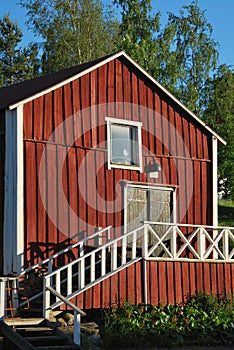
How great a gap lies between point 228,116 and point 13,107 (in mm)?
25766

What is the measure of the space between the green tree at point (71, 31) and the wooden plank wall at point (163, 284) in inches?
839

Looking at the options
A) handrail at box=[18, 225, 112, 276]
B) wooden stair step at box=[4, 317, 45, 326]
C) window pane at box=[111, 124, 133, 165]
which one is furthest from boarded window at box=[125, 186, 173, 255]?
wooden stair step at box=[4, 317, 45, 326]

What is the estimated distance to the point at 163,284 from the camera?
19219 millimetres

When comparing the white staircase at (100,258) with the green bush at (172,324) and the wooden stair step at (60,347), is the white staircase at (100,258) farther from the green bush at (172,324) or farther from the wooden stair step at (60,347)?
the green bush at (172,324)

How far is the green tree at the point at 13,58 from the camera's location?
47625mm

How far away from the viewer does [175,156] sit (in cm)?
2245

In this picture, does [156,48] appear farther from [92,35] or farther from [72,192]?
[72,192]

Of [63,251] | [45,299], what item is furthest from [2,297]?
[63,251]

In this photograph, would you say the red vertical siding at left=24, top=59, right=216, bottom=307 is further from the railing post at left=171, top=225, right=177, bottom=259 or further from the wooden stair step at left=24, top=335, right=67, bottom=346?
the wooden stair step at left=24, top=335, right=67, bottom=346

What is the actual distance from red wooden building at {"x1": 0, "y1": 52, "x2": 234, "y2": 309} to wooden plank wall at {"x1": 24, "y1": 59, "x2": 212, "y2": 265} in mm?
27

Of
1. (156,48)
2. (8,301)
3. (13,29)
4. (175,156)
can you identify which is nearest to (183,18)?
(156,48)

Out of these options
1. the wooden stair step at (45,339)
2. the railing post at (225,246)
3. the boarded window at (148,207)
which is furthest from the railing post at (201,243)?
the wooden stair step at (45,339)

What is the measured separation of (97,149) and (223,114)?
23.6 meters

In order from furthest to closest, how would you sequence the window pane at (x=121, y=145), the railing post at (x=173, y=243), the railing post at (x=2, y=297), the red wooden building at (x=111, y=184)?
1. the window pane at (x=121, y=145)
2. the railing post at (x=173, y=243)
3. the red wooden building at (x=111, y=184)
4. the railing post at (x=2, y=297)
